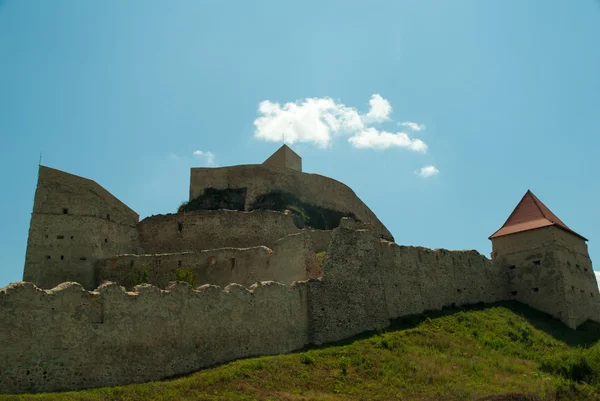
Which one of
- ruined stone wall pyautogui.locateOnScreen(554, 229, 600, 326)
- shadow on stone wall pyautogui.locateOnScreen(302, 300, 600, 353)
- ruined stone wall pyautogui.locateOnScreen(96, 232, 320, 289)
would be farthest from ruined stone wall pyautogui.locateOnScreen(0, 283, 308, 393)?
ruined stone wall pyautogui.locateOnScreen(554, 229, 600, 326)

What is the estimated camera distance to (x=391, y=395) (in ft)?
63.1

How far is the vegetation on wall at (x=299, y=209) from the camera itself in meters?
37.2

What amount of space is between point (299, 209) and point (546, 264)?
13.3 meters

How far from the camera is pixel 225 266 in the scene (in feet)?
91.4

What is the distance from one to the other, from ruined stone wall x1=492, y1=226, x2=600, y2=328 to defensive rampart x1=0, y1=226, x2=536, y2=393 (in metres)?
7.63

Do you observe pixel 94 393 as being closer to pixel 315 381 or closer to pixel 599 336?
pixel 315 381

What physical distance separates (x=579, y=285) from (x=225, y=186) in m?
19.5

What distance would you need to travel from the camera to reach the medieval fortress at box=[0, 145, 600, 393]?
1766 centimetres

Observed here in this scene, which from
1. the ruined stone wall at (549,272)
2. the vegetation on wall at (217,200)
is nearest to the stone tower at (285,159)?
the vegetation on wall at (217,200)

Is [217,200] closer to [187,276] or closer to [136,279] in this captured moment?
[136,279]

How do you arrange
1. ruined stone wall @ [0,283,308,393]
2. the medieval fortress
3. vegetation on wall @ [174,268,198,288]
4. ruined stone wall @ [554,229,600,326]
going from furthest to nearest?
ruined stone wall @ [554,229,600,326], vegetation on wall @ [174,268,198,288], the medieval fortress, ruined stone wall @ [0,283,308,393]

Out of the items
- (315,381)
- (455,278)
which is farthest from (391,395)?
(455,278)

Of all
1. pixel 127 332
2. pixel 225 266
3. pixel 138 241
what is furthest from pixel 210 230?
pixel 127 332

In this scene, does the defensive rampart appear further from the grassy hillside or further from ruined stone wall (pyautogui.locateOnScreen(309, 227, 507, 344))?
the grassy hillside
